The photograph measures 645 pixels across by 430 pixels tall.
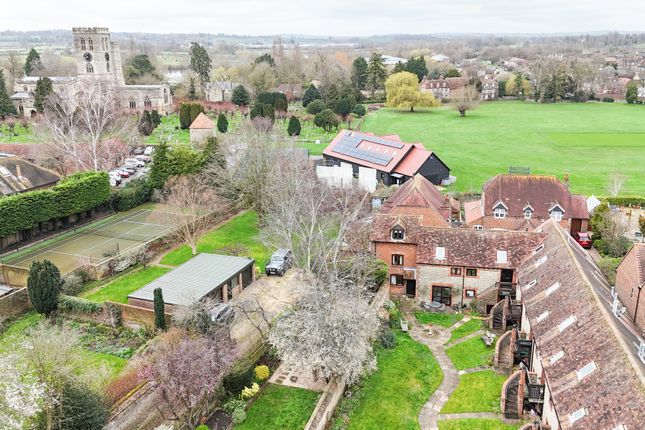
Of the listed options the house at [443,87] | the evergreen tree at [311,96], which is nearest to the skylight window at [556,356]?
the evergreen tree at [311,96]

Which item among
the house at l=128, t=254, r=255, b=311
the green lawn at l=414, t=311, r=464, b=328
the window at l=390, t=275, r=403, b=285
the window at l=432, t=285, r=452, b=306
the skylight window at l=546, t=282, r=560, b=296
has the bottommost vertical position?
the green lawn at l=414, t=311, r=464, b=328

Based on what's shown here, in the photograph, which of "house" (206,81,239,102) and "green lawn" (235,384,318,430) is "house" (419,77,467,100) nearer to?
"house" (206,81,239,102)

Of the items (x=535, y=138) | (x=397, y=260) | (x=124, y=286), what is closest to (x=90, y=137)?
(x=124, y=286)

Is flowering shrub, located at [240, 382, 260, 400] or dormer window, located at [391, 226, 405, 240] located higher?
dormer window, located at [391, 226, 405, 240]

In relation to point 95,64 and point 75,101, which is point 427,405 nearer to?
point 75,101

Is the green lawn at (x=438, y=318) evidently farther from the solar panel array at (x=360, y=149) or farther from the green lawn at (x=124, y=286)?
the solar panel array at (x=360, y=149)

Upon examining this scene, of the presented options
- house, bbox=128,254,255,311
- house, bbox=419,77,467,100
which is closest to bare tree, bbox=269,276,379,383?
house, bbox=128,254,255,311

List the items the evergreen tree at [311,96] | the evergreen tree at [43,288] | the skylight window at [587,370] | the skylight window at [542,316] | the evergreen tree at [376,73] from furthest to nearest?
the evergreen tree at [376,73] → the evergreen tree at [311,96] → the evergreen tree at [43,288] → the skylight window at [542,316] → the skylight window at [587,370]
